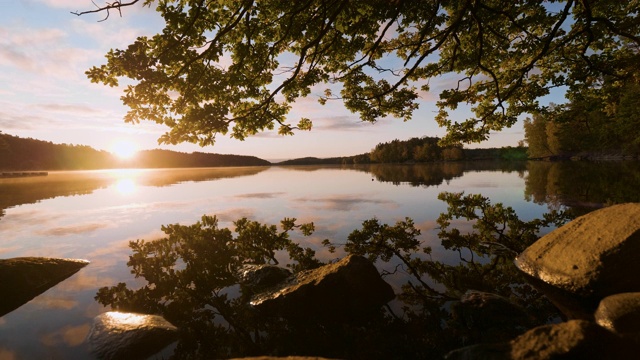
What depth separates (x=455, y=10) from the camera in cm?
1149

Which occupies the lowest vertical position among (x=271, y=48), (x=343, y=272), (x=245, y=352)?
(x=245, y=352)

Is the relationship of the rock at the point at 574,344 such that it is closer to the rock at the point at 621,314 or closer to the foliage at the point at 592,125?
the rock at the point at 621,314

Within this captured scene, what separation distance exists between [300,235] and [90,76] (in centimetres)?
1179

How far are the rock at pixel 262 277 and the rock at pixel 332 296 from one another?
3.64ft

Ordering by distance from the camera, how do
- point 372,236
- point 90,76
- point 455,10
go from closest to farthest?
point 90,76, point 455,10, point 372,236

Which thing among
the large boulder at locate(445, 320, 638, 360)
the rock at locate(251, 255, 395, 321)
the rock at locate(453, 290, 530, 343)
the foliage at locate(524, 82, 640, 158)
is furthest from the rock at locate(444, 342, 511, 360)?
the foliage at locate(524, 82, 640, 158)

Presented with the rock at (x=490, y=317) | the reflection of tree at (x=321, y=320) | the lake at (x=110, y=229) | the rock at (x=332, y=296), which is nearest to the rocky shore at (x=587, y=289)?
the reflection of tree at (x=321, y=320)

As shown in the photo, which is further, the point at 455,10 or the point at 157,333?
the point at 455,10

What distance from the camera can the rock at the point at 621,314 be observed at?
4946 millimetres

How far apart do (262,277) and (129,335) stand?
402 cm

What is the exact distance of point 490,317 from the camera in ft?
21.7

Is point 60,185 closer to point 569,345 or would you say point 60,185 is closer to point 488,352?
point 488,352

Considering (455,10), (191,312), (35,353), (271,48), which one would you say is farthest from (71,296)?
(455,10)

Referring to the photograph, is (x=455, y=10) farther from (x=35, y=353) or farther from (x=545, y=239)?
(x=35, y=353)
